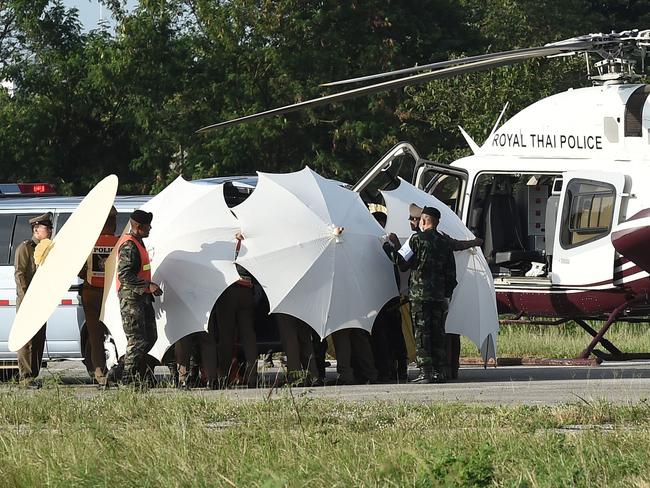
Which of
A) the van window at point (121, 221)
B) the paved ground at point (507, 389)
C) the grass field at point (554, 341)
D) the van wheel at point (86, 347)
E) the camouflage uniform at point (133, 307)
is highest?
the van window at point (121, 221)

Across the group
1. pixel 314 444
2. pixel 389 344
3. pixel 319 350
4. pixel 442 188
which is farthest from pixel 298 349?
pixel 442 188

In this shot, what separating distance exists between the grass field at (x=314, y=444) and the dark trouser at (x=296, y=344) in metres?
2.51

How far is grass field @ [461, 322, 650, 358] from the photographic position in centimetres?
2055

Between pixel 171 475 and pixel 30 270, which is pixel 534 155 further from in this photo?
pixel 171 475

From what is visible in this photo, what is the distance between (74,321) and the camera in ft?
52.3

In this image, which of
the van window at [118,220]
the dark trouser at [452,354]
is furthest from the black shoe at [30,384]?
the dark trouser at [452,354]

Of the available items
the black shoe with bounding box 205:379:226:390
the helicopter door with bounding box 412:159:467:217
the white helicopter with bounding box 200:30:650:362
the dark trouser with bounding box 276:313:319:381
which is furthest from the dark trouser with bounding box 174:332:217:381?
the helicopter door with bounding box 412:159:467:217

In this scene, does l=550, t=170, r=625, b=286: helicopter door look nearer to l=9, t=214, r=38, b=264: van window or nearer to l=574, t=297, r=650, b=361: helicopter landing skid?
l=574, t=297, r=650, b=361: helicopter landing skid

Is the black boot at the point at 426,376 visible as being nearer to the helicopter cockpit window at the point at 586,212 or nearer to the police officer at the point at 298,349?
the police officer at the point at 298,349

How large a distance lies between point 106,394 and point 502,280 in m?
7.20

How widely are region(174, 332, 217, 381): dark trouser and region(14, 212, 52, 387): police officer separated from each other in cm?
179

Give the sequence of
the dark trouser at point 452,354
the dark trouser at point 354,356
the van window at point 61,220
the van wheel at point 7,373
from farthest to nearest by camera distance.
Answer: the van wheel at point 7,373 < the van window at point 61,220 < the dark trouser at point 452,354 < the dark trouser at point 354,356

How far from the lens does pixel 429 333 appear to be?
14.8 metres

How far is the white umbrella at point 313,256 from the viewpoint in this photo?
561 inches
